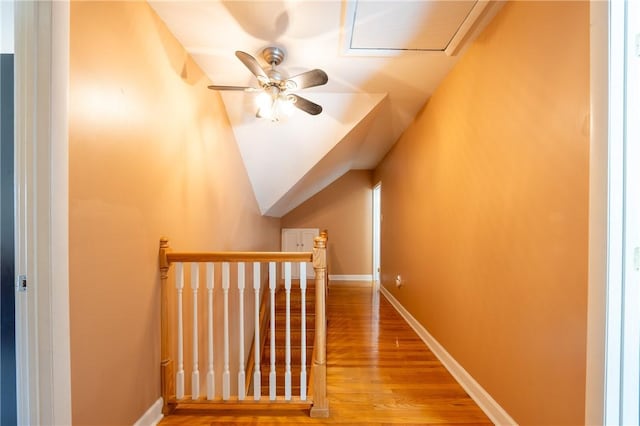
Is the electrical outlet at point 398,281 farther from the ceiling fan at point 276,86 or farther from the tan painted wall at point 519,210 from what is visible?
the ceiling fan at point 276,86

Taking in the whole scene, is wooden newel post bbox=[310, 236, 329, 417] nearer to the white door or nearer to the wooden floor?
the wooden floor

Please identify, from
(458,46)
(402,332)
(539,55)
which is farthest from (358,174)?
(539,55)

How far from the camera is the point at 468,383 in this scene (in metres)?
1.80

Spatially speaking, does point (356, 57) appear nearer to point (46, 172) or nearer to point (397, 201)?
point (46, 172)

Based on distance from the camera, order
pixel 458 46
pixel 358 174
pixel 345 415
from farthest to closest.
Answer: pixel 358 174 < pixel 458 46 < pixel 345 415

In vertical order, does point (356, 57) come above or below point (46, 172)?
above

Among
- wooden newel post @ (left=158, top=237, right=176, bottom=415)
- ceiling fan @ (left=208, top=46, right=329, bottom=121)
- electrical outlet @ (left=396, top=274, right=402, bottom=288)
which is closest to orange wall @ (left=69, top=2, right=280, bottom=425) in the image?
wooden newel post @ (left=158, top=237, right=176, bottom=415)

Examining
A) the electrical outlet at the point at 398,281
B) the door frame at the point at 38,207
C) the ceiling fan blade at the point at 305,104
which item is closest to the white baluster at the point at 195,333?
the door frame at the point at 38,207

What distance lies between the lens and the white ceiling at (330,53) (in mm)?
1507

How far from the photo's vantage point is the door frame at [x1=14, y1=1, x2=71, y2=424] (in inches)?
36.2

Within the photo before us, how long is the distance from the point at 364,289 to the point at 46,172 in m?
4.62

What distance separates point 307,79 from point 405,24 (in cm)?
67

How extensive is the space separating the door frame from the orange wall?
0.20 feet

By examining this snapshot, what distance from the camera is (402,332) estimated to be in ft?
9.23
